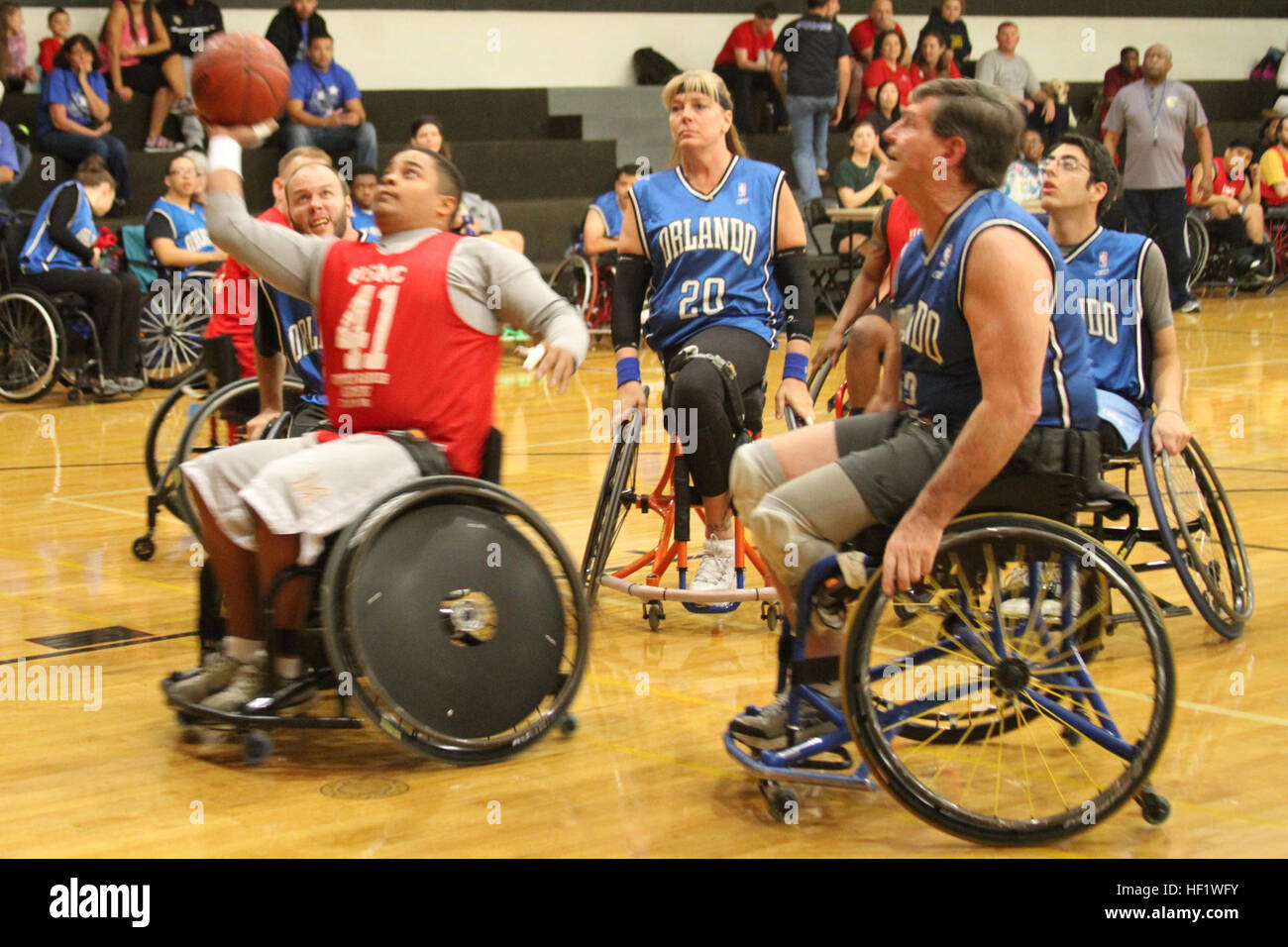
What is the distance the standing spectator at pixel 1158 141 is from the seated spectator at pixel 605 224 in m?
3.23

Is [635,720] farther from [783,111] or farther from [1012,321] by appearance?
[783,111]

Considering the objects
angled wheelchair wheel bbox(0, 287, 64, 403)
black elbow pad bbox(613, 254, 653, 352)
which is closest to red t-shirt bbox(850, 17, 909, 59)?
angled wheelchair wheel bbox(0, 287, 64, 403)

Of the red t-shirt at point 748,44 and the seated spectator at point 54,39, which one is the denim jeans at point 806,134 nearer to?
the red t-shirt at point 748,44

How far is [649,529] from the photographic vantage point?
16.8 feet

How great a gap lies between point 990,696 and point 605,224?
8.37 metres

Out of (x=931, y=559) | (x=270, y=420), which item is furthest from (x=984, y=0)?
(x=931, y=559)

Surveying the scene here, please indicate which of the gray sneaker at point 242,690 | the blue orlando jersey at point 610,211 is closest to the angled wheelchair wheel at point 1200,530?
the gray sneaker at point 242,690

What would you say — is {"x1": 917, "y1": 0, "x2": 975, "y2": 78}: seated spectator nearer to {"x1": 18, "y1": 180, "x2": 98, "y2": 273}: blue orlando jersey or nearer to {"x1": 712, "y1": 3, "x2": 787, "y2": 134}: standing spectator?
{"x1": 712, "y1": 3, "x2": 787, "y2": 134}: standing spectator

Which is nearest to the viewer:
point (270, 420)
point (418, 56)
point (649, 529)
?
point (270, 420)

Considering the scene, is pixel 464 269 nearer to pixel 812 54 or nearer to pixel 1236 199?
pixel 812 54

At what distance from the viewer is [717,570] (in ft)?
13.4

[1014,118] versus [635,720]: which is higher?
[1014,118]

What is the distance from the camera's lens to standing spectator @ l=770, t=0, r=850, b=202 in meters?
12.1

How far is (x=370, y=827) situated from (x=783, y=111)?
1173 cm
